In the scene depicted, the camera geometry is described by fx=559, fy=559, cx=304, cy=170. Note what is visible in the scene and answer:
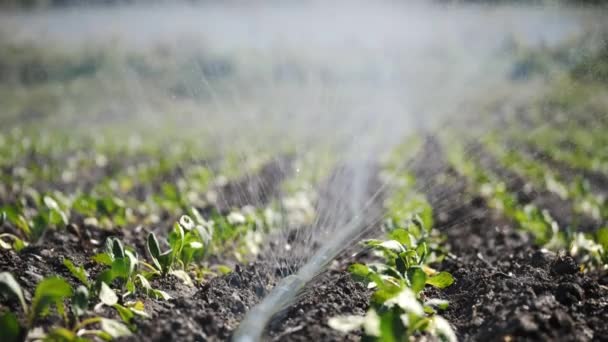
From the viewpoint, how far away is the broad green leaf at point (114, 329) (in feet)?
5.33

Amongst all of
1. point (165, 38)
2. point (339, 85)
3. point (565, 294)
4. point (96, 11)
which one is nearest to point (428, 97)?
point (339, 85)

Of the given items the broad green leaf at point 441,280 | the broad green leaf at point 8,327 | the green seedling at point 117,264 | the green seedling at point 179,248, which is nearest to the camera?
the broad green leaf at point 8,327

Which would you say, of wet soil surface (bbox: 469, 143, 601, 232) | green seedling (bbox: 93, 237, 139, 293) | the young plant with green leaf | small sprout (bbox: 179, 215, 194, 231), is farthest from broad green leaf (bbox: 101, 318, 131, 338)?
wet soil surface (bbox: 469, 143, 601, 232)

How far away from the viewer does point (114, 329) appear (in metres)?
1.64

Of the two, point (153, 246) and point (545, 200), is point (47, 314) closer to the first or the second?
point (153, 246)

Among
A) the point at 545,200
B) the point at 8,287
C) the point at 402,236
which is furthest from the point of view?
the point at 545,200

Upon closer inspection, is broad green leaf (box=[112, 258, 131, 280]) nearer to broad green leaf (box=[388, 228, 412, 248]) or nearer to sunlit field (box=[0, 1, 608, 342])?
sunlit field (box=[0, 1, 608, 342])

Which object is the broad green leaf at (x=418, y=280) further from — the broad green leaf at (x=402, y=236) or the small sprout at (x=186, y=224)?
the small sprout at (x=186, y=224)

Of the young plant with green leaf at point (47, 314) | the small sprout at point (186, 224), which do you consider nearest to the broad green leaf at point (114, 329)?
the young plant with green leaf at point (47, 314)

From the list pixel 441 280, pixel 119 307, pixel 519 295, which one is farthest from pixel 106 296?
pixel 519 295

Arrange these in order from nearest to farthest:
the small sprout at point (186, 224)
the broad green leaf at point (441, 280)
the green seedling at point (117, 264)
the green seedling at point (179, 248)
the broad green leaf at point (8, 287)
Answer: the broad green leaf at point (8, 287) < the green seedling at point (117, 264) < the broad green leaf at point (441, 280) < the green seedling at point (179, 248) < the small sprout at point (186, 224)

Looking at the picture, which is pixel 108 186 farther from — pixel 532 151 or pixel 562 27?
pixel 562 27

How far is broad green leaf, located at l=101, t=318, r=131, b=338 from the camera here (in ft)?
5.33

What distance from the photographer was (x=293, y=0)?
3045 cm
